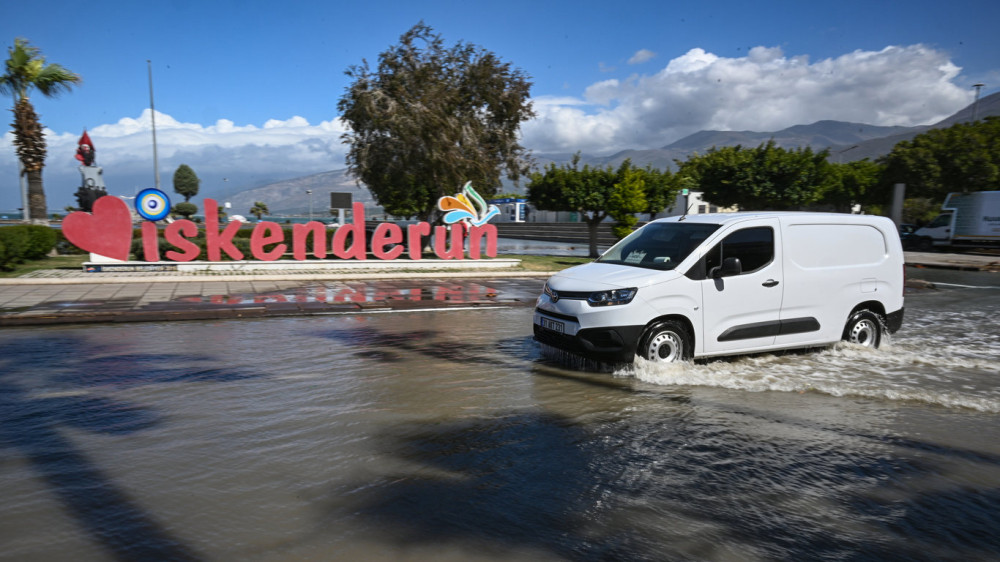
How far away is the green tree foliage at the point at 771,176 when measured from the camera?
1292 inches

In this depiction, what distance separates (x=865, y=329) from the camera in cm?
793

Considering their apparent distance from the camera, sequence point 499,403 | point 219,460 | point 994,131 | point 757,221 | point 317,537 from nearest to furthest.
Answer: point 317,537, point 219,460, point 499,403, point 757,221, point 994,131

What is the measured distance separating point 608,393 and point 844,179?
159 ft

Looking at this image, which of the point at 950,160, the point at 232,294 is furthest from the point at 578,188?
the point at 950,160

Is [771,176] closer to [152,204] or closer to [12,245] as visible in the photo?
[152,204]

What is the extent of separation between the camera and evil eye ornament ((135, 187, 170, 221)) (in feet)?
56.8

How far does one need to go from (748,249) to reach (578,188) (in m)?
20.1

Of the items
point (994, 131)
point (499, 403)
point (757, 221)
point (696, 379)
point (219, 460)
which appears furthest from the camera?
point (994, 131)

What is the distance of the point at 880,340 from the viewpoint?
26.4 feet

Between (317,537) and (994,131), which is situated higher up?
(994,131)

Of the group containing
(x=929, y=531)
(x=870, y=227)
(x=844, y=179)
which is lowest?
(x=929, y=531)

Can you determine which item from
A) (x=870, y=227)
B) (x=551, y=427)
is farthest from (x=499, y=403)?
(x=870, y=227)

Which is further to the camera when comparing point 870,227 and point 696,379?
point 870,227

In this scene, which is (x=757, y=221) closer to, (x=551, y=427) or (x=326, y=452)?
(x=551, y=427)
